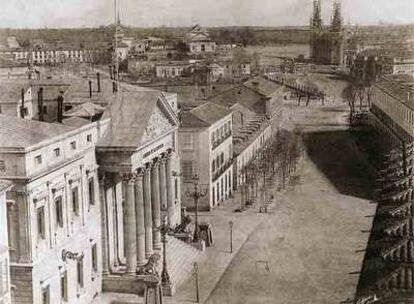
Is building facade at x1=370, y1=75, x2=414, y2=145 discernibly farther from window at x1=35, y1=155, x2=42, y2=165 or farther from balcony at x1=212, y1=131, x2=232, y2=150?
window at x1=35, y1=155, x2=42, y2=165

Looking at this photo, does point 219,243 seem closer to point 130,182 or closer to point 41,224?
point 130,182

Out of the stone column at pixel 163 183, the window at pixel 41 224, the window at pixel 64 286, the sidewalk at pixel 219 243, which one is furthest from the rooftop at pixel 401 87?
the window at pixel 41 224

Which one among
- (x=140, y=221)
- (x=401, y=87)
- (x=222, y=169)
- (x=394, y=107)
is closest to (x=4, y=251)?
(x=140, y=221)

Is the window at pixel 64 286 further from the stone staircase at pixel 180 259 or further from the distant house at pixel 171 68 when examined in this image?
the distant house at pixel 171 68

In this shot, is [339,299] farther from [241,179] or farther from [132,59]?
[241,179]

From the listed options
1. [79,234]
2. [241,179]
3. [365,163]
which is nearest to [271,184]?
[241,179]
